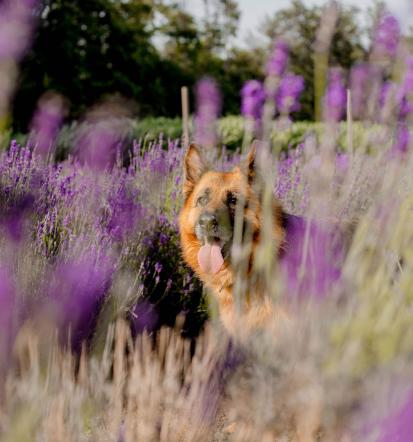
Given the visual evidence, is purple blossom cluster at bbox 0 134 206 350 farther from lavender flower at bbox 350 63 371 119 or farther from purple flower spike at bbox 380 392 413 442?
lavender flower at bbox 350 63 371 119

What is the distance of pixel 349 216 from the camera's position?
4074 mm

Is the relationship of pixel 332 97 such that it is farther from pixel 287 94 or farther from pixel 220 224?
pixel 220 224

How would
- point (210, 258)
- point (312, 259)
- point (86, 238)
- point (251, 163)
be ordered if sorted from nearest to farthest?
point (312, 259) → point (86, 238) → point (251, 163) → point (210, 258)

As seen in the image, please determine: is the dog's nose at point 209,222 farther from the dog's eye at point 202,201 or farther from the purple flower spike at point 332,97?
the purple flower spike at point 332,97

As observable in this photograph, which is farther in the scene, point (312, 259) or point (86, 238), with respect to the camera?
point (86, 238)

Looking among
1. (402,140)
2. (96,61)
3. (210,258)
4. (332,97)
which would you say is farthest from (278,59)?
(96,61)

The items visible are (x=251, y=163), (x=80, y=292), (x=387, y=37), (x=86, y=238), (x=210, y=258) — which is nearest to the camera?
(x=387, y=37)

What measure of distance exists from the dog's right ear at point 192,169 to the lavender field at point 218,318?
38 cm

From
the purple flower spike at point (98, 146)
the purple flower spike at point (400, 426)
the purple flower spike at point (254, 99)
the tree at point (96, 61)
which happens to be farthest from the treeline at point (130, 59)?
the purple flower spike at point (400, 426)

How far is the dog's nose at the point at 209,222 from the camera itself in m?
3.39

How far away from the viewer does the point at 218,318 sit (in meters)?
3.55

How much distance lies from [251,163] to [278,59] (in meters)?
1.01

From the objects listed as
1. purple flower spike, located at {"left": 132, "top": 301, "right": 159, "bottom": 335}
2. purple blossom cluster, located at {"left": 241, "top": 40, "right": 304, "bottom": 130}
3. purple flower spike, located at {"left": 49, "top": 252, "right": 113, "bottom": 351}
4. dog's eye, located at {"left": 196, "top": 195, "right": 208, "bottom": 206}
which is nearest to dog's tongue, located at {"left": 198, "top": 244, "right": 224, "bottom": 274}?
dog's eye, located at {"left": 196, "top": 195, "right": 208, "bottom": 206}

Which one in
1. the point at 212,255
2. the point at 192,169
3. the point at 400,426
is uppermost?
the point at 192,169
